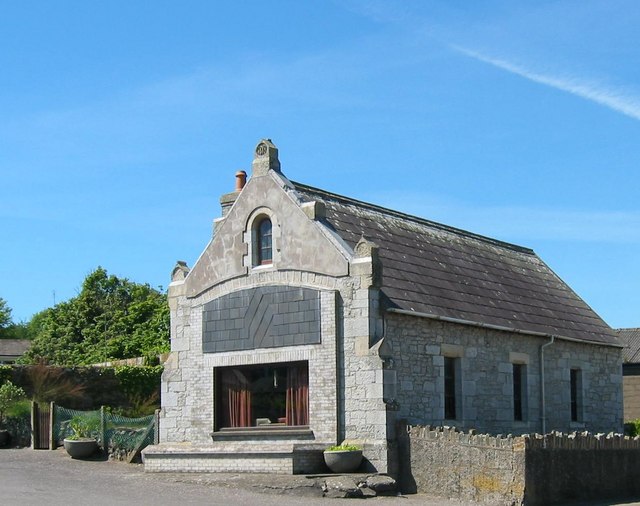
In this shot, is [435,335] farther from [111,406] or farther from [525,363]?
[111,406]

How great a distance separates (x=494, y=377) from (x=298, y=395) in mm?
5835

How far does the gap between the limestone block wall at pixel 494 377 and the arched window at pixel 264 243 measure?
3.59m

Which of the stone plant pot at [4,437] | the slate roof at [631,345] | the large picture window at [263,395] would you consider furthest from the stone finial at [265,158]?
the slate roof at [631,345]

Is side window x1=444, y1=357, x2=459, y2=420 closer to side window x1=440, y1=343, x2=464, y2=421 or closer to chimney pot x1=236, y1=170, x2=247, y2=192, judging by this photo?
side window x1=440, y1=343, x2=464, y2=421

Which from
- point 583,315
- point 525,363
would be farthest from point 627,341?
point 525,363

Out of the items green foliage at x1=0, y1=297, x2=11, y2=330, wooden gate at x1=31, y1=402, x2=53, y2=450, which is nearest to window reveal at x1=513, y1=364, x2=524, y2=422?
wooden gate at x1=31, y1=402, x2=53, y2=450

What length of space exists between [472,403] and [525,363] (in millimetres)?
3105

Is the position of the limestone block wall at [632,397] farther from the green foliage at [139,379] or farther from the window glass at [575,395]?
the green foliage at [139,379]

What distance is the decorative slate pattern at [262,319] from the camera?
77.6ft

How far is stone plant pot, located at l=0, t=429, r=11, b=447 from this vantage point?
2986cm

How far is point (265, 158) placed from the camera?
2509 centimetres

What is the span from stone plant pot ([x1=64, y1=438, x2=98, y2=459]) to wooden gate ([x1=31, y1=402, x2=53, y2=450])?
85.7 inches

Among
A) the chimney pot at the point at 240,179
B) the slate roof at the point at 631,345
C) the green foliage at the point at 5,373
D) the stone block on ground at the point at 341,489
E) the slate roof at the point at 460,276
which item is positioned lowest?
the stone block on ground at the point at 341,489

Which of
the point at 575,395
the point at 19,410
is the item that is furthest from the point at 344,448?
the point at 19,410
